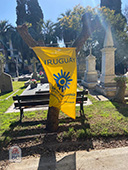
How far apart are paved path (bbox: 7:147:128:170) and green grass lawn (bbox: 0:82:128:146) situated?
1.56 ft

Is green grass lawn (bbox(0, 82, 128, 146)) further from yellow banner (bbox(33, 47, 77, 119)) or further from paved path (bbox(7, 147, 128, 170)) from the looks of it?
yellow banner (bbox(33, 47, 77, 119))

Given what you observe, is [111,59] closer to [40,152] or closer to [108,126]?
[108,126]

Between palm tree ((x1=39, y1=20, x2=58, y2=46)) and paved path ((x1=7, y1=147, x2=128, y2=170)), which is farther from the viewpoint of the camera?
palm tree ((x1=39, y1=20, x2=58, y2=46))

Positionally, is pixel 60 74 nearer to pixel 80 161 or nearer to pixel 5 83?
pixel 80 161

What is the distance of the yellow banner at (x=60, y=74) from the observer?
259 cm

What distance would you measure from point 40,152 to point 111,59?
258 inches

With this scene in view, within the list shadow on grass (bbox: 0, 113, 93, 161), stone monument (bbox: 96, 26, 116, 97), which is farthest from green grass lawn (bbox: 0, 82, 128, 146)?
stone monument (bbox: 96, 26, 116, 97)

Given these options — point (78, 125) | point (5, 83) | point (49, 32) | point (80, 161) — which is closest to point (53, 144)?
point (80, 161)

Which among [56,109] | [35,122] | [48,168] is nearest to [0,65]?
[35,122]

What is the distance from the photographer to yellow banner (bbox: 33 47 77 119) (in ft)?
8.51

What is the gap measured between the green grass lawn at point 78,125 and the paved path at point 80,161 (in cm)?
48

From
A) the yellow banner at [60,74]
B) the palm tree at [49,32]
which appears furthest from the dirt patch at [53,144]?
the palm tree at [49,32]

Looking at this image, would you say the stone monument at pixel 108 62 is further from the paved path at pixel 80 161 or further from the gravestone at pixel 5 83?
the gravestone at pixel 5 83

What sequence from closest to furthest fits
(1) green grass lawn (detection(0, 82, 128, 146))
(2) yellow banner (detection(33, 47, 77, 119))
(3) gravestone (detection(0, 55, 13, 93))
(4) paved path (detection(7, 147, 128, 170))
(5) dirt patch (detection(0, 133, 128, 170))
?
(4) paved path (detection(7, 147, 128, 170)) < (5) dirt patch (detection(0, 133, 128, 170)) < (2) yellow banner (detection(33, 47, 77, 119)) < (1) green grass lawn (detection(0, 82, 128, 146)) < (3) gravestone (detection(0, 55, 13, 93))
